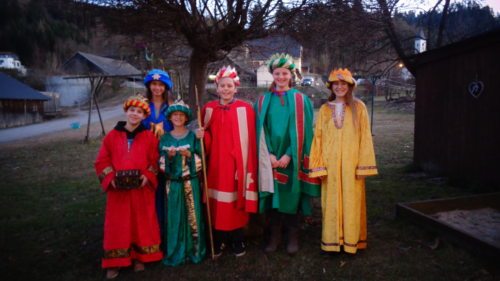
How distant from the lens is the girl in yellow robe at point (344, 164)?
3.38m

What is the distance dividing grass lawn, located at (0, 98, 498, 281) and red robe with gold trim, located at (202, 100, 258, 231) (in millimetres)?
565

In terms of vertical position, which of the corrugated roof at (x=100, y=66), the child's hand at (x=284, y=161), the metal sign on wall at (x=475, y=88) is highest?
the corrugated roof at (x=100, y=66)

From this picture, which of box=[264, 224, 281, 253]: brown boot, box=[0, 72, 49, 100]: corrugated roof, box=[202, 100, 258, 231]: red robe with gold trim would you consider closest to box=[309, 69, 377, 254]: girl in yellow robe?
box=[264, 224, 281, 253]: brown boot

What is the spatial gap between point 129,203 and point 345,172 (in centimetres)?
220

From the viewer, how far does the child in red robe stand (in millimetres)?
3266

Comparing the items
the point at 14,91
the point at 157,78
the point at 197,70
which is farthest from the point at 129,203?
the point at 14,91

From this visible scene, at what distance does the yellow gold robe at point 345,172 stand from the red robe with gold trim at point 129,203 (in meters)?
1.68

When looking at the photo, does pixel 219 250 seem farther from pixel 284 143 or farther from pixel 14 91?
pixel 14 91

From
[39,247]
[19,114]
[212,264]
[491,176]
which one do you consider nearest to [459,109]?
[491,176]

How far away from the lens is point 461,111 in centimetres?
577

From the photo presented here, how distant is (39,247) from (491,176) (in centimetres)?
649

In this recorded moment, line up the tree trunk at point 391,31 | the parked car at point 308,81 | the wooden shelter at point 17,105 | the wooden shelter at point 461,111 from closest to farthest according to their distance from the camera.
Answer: the wooden shelter at point 461,111, the tree trunk at point 391,31, the wooden shelter at point 17,105, the parked car at point 308,81

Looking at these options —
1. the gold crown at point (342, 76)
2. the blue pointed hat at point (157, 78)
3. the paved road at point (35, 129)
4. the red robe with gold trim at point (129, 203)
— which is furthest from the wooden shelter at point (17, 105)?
the gold crown at point (342, 76)

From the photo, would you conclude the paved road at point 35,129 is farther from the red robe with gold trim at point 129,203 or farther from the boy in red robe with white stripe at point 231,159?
the boy in red robe with white stripe at point 231,159
